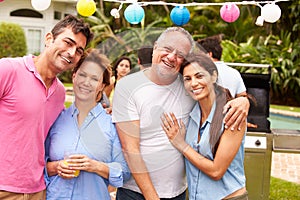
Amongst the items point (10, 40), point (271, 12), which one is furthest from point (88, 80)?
point (10, 40)

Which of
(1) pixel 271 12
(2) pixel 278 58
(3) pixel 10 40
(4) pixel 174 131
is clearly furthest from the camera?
(3) pixel 10 40

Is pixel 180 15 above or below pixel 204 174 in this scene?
above

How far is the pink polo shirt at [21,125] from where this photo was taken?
6.11ft

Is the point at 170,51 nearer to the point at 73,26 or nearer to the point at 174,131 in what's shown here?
the point at 174,131

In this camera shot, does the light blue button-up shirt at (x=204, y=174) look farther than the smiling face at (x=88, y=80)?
Yes

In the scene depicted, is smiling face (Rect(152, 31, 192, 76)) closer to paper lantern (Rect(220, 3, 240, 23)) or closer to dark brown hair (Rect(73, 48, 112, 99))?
dark brown hair (Rect(73, 48, 112, 99))

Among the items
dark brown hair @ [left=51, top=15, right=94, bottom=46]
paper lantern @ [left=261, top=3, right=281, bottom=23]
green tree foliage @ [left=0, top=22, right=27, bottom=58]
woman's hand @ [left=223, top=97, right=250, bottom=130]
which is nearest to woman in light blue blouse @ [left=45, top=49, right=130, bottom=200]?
dark brown hair @ [left=51, top=15, right=94, bottom=46]

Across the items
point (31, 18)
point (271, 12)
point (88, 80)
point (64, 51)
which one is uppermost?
point (31, 18)

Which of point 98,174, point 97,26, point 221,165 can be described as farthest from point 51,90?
point 97,26

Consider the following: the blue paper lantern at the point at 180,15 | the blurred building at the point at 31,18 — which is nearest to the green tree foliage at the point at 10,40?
the blurred building at the point at 31,18

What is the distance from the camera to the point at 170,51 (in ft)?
5.52

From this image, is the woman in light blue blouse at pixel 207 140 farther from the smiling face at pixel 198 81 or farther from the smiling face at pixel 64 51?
the smiling face at pixel 64 51

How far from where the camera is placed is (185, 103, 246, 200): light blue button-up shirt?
1.86 m

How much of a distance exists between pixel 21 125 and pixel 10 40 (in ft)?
37.0
